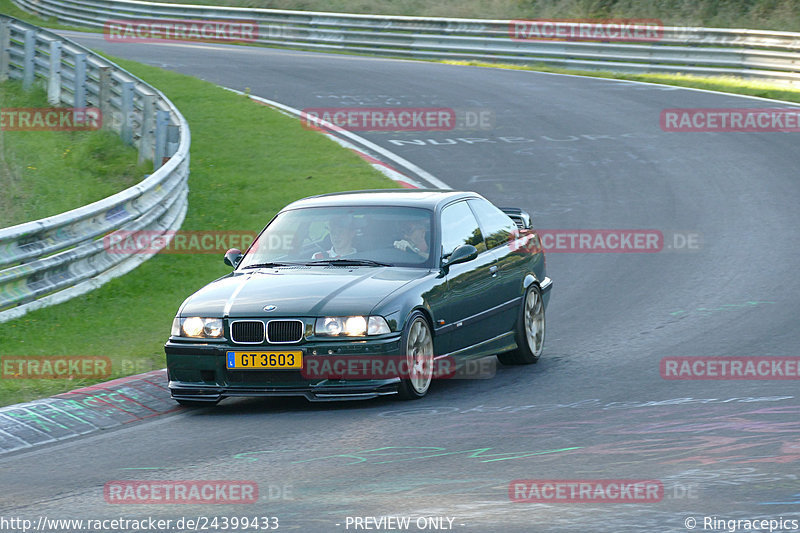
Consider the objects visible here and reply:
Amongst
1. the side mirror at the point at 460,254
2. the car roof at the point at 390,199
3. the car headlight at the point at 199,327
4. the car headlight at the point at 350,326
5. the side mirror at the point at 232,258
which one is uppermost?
the car roof at the point at 390,199

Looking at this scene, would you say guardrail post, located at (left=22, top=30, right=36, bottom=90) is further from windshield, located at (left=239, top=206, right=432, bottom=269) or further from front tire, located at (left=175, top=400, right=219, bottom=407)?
front tire, located at (left=175, top=400, right=219, bottom=407)

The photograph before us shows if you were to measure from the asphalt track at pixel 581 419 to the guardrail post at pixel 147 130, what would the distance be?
4559 millimetres

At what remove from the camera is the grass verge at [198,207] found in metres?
10.4

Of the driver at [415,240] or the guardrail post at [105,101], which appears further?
the guardrail post at [105,101]

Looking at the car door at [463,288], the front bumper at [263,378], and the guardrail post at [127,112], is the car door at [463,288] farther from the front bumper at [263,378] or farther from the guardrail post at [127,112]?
the guardrail post at [127,112]

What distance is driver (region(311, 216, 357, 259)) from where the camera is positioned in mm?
9773

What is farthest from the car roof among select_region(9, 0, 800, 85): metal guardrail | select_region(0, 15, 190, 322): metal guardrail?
select_region(9, 0, 800, 85): metal guardrail

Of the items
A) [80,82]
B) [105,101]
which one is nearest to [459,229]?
[105,101]

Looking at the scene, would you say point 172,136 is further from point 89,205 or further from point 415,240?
point 415,240

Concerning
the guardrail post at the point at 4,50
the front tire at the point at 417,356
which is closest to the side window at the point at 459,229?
the front tire at the point at 417,356

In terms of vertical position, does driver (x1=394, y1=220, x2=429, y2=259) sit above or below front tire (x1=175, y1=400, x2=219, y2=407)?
above

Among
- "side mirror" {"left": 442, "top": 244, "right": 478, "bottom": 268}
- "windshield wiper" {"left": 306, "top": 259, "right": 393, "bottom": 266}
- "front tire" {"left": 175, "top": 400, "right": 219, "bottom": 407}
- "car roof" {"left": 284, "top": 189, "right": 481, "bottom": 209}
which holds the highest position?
"car roof" {"left": 284, "top": 189, "right": 481, "bottom": 209}

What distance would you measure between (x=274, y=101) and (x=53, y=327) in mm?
15414

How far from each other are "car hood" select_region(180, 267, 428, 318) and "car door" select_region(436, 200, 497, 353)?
0.36 meters
